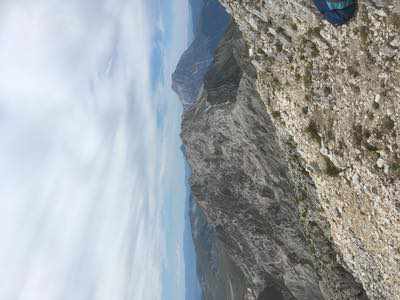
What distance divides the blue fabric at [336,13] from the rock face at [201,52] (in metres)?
120

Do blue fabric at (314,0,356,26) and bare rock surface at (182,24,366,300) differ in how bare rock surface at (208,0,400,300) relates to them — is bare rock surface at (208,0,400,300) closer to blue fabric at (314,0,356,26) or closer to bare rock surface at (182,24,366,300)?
blue fabric at (314,0,356,26)

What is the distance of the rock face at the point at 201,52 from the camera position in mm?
135375

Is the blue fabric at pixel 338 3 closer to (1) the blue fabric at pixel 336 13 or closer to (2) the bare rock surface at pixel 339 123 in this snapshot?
(1) the blue fabric at pixel 336 13

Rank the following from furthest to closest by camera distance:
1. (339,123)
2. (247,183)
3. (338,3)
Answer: (247,183), (339,123), (338,3)

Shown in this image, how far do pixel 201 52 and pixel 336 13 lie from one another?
430 feet

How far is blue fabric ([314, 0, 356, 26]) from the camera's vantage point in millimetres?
13102

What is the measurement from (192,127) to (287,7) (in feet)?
90.5

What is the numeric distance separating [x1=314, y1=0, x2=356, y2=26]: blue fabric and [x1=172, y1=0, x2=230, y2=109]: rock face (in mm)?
119874

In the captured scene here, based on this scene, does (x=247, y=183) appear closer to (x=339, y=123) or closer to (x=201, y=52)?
(x=339, y=123)

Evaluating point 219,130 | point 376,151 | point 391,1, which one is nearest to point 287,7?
point 391,1

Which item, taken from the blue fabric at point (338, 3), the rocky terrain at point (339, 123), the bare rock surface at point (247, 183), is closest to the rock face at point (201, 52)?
the bare rock surface at point (247, 183)

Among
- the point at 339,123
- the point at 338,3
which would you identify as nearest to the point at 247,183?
the point at 339,123

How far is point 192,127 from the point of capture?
42844 mm

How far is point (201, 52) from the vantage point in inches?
5561
